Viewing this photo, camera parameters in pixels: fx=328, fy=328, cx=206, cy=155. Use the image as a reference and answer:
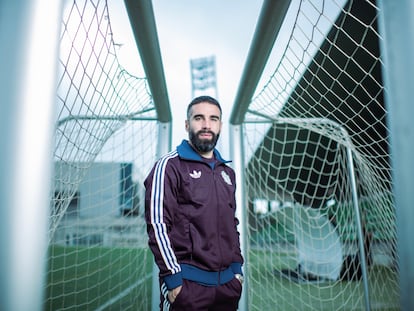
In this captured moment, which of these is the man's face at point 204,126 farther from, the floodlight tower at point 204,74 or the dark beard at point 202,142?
the floodlight tower at point 204,74

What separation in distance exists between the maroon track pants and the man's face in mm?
490

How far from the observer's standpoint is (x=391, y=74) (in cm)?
34

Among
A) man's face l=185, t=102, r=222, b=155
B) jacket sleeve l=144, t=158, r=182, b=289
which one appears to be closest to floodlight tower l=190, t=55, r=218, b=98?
man's face l=185, t=102, r=222, b=155

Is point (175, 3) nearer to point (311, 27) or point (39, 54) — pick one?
point (311, 27)

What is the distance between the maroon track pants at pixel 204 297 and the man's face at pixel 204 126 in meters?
0.49

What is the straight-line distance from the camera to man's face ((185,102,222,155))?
124 centimetres

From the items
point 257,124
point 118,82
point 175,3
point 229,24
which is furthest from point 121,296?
point 229,24

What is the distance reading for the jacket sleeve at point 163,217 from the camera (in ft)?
3.20

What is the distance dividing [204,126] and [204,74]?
18.0 m

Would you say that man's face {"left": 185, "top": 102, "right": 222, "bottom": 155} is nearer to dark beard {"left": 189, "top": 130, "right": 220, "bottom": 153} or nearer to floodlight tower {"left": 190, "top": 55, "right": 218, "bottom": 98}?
dark beard {"left": 189, "top": 130, "right": 220, "bottom": 153}

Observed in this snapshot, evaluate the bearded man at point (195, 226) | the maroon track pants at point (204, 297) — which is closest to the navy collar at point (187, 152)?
the bearded man at point (195, 226)

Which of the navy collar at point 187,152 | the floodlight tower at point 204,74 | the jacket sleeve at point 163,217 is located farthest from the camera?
the floodlight tower at point 204,74

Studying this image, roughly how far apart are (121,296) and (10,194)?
3.21 m

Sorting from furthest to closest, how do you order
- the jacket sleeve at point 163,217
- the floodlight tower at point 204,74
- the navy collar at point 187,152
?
the floodlight tower at point 204,74, the navy collar at point 187,152, the jacket sleeve at point 163,217
